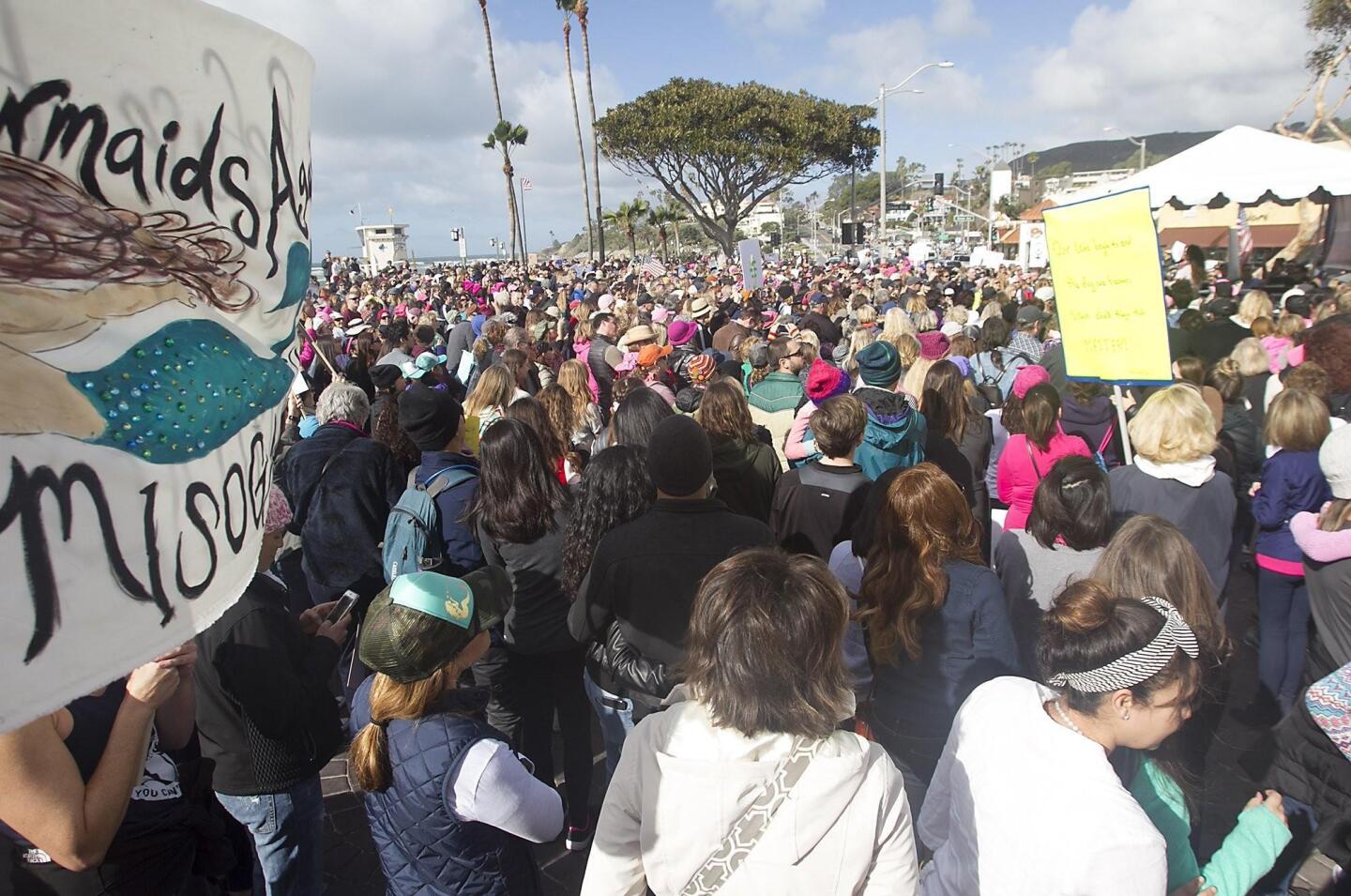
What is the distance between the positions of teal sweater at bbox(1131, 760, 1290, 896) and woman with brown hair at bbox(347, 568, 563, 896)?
149cm

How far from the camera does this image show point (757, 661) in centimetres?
158

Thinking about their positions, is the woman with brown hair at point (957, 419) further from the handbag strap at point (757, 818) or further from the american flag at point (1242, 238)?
the american flag at point (1242, 238)

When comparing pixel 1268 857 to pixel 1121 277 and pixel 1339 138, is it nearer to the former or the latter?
pixel 1121 277

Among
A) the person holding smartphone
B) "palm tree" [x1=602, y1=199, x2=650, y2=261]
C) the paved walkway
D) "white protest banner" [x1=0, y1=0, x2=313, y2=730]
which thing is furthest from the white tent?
"palm tree" [x1=602, y1=199, x2=650, y2=261]

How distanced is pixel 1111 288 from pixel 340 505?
3926 mm

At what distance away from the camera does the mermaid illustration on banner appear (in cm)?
74

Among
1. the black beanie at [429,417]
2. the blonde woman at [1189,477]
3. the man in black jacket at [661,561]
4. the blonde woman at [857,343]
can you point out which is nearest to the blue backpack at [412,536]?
the black beanie at [429,417]

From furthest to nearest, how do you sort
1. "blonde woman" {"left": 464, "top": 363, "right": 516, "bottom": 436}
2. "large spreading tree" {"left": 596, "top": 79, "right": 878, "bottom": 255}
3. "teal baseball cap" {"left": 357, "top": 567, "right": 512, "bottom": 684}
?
1. "large spreading tree" {"left": 596, "top": 79, "right": 878, "bottom": 255}
2. "blonde woman" {"left": 464, "top": 363, "right": 516, "bottom": 436}
3. "teal baseball cap" {"left": 357, "top": 567, "right": 512, "bottom": 684}

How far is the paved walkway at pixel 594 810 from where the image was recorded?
10.5 feet

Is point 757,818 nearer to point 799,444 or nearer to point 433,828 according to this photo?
point 433,828

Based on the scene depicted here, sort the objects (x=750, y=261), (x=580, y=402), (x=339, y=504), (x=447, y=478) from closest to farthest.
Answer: (x=447, y=478), (x=339, y=504), (x=580, y=402), (x=750, y=261)

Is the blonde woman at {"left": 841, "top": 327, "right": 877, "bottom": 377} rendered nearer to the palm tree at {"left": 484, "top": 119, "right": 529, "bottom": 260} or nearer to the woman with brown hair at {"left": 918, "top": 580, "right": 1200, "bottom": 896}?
the woman with brown hair at {"left": 918, "top": 580, "right": 1200, "bottom": 896}

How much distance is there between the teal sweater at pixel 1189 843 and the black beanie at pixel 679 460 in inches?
59.3

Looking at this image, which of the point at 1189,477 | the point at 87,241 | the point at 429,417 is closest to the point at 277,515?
the point at 429,417
